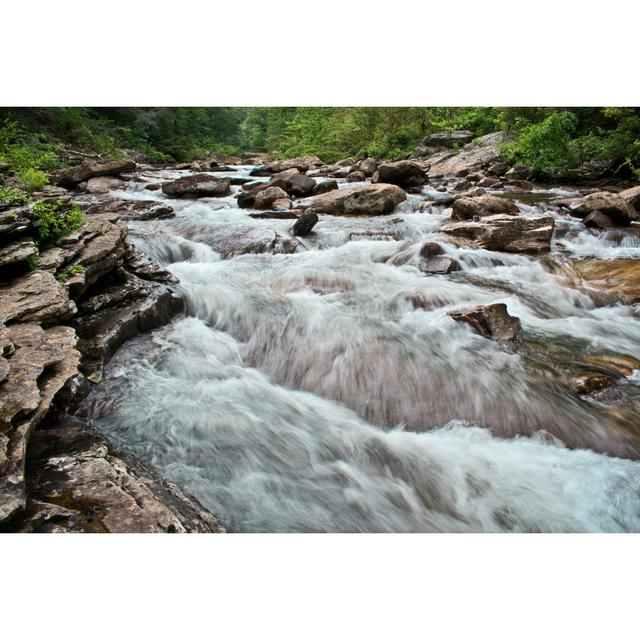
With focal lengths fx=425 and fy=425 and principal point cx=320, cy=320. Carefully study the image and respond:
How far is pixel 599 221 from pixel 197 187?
30.9 ft

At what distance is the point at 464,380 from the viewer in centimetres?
374

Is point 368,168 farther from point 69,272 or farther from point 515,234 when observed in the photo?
point 69,272

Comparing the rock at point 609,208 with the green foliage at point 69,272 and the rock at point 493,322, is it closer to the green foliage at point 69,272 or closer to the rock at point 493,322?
the rock at point 493,322

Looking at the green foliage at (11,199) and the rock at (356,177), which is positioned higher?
the green foliage at (11,199)

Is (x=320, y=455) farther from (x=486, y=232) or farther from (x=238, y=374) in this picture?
(x=486, y=232)

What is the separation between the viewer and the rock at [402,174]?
12.6m

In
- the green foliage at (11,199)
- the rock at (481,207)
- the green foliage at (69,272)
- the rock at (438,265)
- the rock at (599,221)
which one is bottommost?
the rock at (438,265)

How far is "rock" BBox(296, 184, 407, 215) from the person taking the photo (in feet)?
31.0

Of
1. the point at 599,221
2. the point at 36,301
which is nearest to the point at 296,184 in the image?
the point at 599,221

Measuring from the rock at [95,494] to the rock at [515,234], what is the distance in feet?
20.1

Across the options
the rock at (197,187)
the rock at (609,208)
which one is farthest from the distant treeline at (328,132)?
the rock at (197,187)

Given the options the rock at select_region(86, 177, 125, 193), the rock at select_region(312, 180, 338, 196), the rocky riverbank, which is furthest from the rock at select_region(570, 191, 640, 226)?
the rock at select_region(86, 177, 125, 193)

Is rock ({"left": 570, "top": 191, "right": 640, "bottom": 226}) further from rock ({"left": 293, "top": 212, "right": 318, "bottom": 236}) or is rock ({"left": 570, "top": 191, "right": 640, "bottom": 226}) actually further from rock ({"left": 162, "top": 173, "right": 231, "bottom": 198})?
rock ({"left": 162, "top": 173, "right": 231, "bottom": 198})
